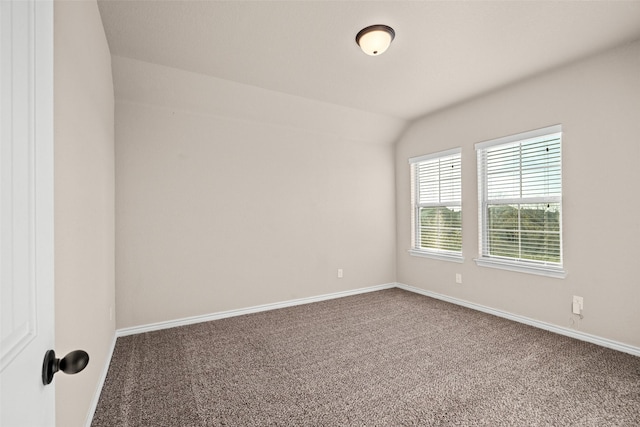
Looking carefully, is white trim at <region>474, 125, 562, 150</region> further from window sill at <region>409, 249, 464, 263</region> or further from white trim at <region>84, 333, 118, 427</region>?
white trim at <region>84, 333, 118, 427</region>

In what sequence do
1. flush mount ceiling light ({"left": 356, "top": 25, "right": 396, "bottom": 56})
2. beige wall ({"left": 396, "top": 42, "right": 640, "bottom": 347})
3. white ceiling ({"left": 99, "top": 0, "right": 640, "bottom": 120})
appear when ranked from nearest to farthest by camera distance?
white ceiling ({"left": 99, "top": 0, "right": 640, "bottom": 120}) → flush mount ceiling light ({"left": 356, "top": 25, "right": 396, "bottom": 56}) → beige wall ({"left": 396, "top": 42, "right": 640, "bottom": 347})

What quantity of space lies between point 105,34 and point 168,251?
2.05 meters

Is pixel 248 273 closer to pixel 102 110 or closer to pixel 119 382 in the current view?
pixel 119 382

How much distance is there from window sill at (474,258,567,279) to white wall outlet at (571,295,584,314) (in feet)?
0.72

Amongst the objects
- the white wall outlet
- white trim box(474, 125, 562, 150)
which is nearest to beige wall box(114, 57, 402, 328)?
white trim box(474, 125, 562, 150)

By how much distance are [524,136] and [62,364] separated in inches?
159

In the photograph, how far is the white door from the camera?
1.55 feet

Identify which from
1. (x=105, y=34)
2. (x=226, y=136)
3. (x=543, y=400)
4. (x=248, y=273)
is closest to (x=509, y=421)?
(x=543, y=400)

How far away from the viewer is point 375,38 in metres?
2.43

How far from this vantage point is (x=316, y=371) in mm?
2404

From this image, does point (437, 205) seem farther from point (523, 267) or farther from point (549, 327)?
point (549, 327)

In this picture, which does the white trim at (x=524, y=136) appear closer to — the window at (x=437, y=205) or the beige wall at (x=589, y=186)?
the beige wall at (x=589, y=186)

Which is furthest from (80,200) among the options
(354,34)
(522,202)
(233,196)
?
(522,202)

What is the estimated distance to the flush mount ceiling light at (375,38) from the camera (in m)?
2.39
